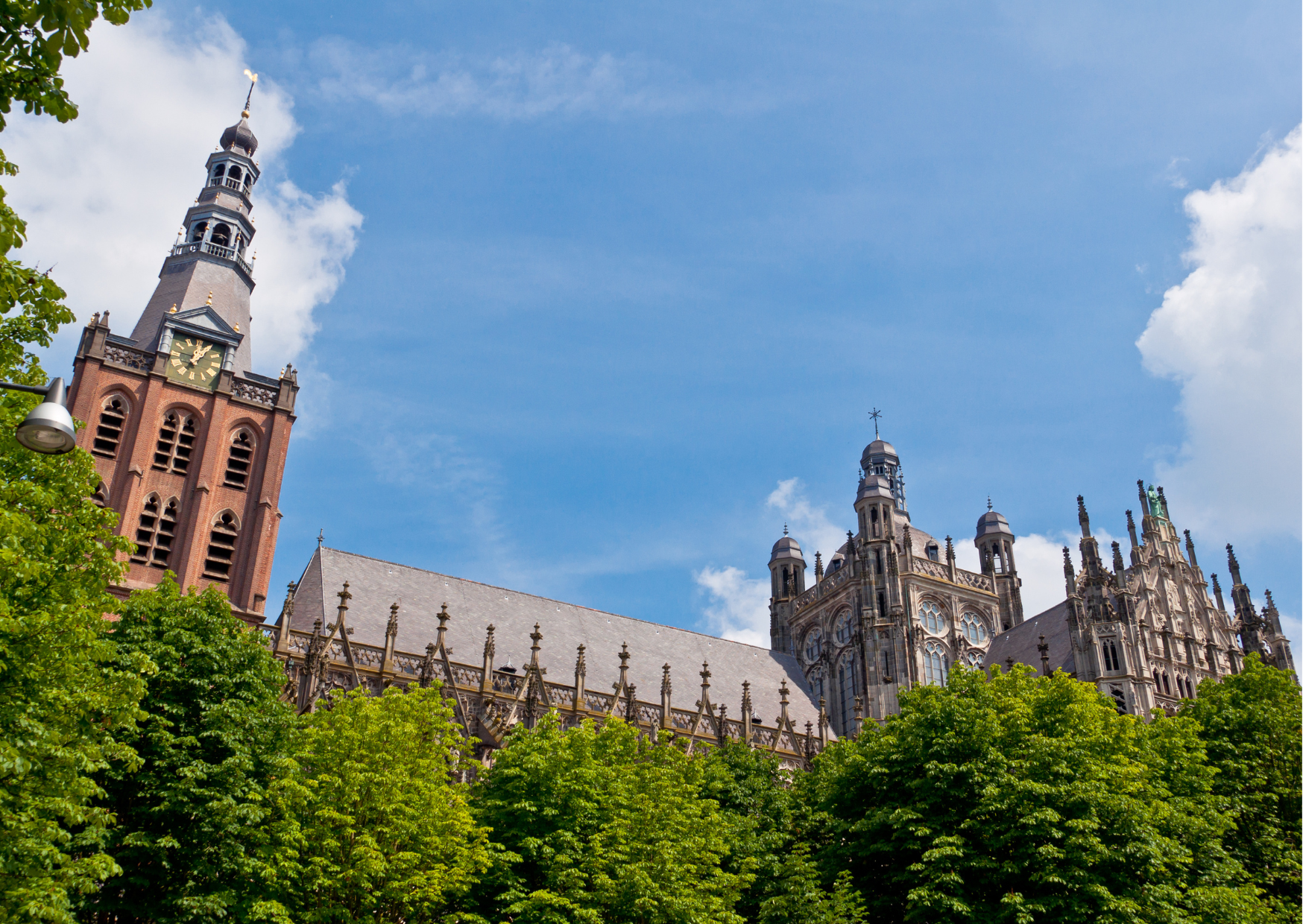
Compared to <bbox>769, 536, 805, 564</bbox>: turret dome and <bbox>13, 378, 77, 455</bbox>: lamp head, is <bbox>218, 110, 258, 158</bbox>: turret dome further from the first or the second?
<bbox>13, 378, 77, 455</bbox>: lamp head

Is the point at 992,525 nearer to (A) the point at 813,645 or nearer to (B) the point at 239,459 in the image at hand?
(A) the point at 813,645

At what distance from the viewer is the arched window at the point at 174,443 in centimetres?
4116

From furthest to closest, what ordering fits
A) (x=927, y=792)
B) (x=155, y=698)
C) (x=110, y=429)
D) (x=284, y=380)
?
(x=284, y=380)
(x=110, y=429)
(x=927, y=792)
(x=155, y=698)

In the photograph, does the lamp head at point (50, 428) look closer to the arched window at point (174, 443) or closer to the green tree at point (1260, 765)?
the green tree at point (1260, 765)

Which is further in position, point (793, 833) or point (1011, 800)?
point (793, 833)

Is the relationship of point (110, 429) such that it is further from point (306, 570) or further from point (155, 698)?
point (155, 698)

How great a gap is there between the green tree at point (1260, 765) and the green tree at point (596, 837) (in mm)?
15398

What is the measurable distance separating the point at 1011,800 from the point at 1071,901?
261 centimetres

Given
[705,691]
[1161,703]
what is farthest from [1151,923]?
[1161,703]

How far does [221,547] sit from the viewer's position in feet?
133

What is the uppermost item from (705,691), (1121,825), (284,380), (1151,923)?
(284,380)

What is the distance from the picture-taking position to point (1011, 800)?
86.9ft

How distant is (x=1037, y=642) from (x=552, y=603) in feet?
87.9

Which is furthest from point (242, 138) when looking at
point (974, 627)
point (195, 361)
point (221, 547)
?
point (974, 627)
